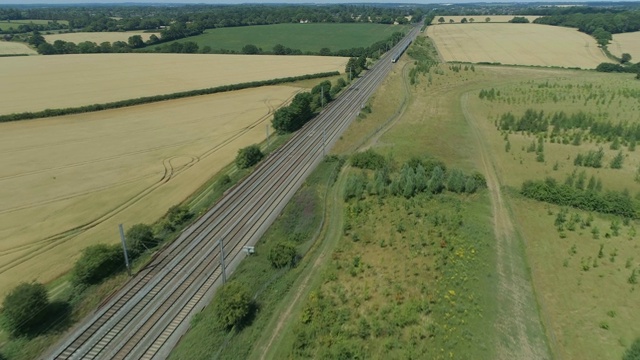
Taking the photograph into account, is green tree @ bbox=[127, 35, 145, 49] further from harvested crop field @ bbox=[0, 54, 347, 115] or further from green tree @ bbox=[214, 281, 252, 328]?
green tree @ bbox=[214, 281, 252, 328]

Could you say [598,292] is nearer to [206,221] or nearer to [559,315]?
[559,315]

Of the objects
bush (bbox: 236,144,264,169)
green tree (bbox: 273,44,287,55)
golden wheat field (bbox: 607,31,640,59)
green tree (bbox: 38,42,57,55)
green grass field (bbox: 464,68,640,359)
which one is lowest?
green grass field (bbox: 464,68,640,359)

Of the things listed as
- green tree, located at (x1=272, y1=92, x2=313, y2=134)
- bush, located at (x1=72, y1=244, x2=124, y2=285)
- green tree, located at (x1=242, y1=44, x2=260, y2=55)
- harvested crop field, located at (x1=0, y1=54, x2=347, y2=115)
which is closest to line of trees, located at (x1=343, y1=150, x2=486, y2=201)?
bush, located at (x1=72, y1=244, x2=124, y2=285)

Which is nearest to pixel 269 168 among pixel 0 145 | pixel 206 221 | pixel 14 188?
pixel 206 221

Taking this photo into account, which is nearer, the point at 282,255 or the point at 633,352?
the point at 633,352

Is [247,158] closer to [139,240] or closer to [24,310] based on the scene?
[139,240]

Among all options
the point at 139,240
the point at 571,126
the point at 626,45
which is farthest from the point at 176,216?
the point at 626,45
